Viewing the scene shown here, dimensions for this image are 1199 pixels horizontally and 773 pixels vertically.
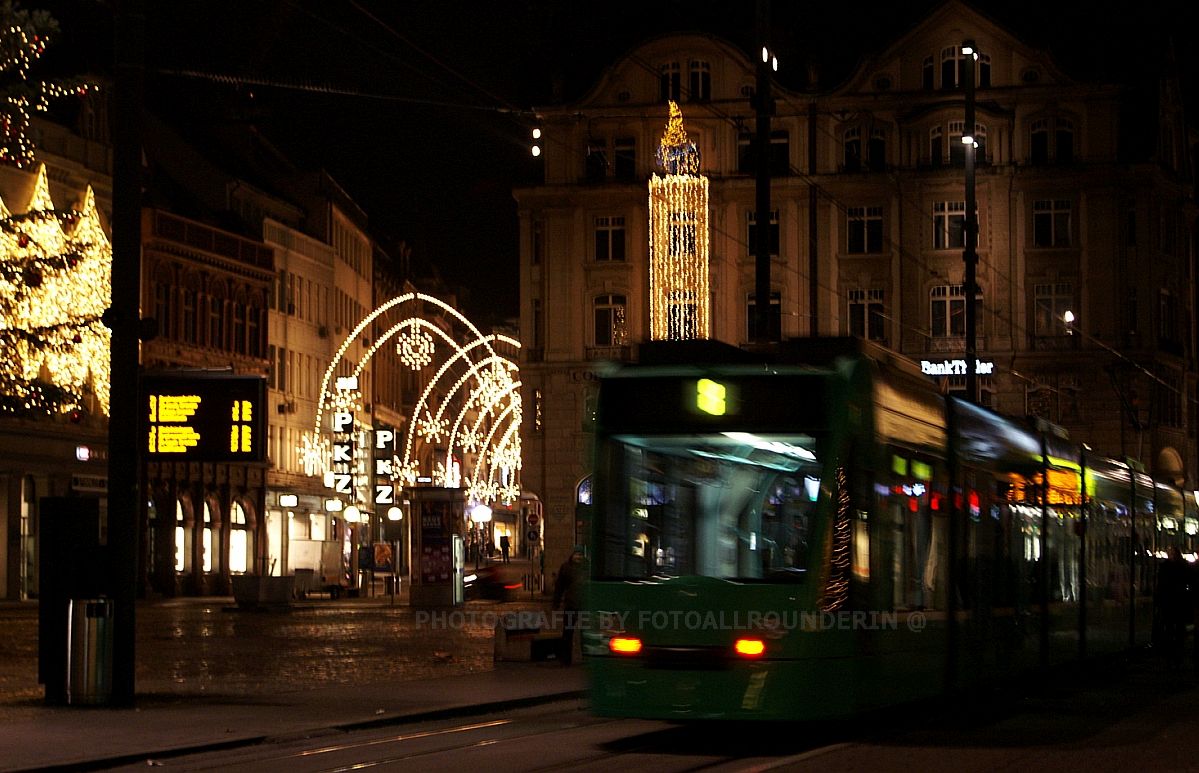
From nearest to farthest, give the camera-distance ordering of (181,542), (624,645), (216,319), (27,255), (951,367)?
(624,645) → (27,255) → (951,367) → (181,542) → (216,319)

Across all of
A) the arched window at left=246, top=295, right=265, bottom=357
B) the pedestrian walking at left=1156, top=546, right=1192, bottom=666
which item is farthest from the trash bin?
the arched window at left=246, top=295, right=265, bottom=357

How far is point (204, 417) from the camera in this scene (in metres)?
25.1

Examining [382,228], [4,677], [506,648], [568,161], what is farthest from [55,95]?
[382,228]

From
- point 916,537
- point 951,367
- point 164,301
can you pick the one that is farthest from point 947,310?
point 916,537

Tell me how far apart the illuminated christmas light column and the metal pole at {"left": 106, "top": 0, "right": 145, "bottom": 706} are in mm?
29971

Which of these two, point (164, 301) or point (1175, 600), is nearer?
point (1175, 600)

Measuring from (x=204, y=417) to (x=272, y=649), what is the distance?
9167mm

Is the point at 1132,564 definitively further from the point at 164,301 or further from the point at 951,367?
the point at 164,301

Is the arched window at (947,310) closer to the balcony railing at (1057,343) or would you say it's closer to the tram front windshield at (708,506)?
the balcony railing at (1057,343)

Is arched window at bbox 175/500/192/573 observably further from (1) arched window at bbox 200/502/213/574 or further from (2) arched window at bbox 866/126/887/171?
(2) arched window at bbox 866/126/887/171

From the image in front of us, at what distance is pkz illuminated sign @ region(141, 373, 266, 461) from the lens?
24.6m

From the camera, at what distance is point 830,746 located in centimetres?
1650

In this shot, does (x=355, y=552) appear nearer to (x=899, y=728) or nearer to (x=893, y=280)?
(x=893, y=280)

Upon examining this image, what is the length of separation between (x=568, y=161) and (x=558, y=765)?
57.2m
